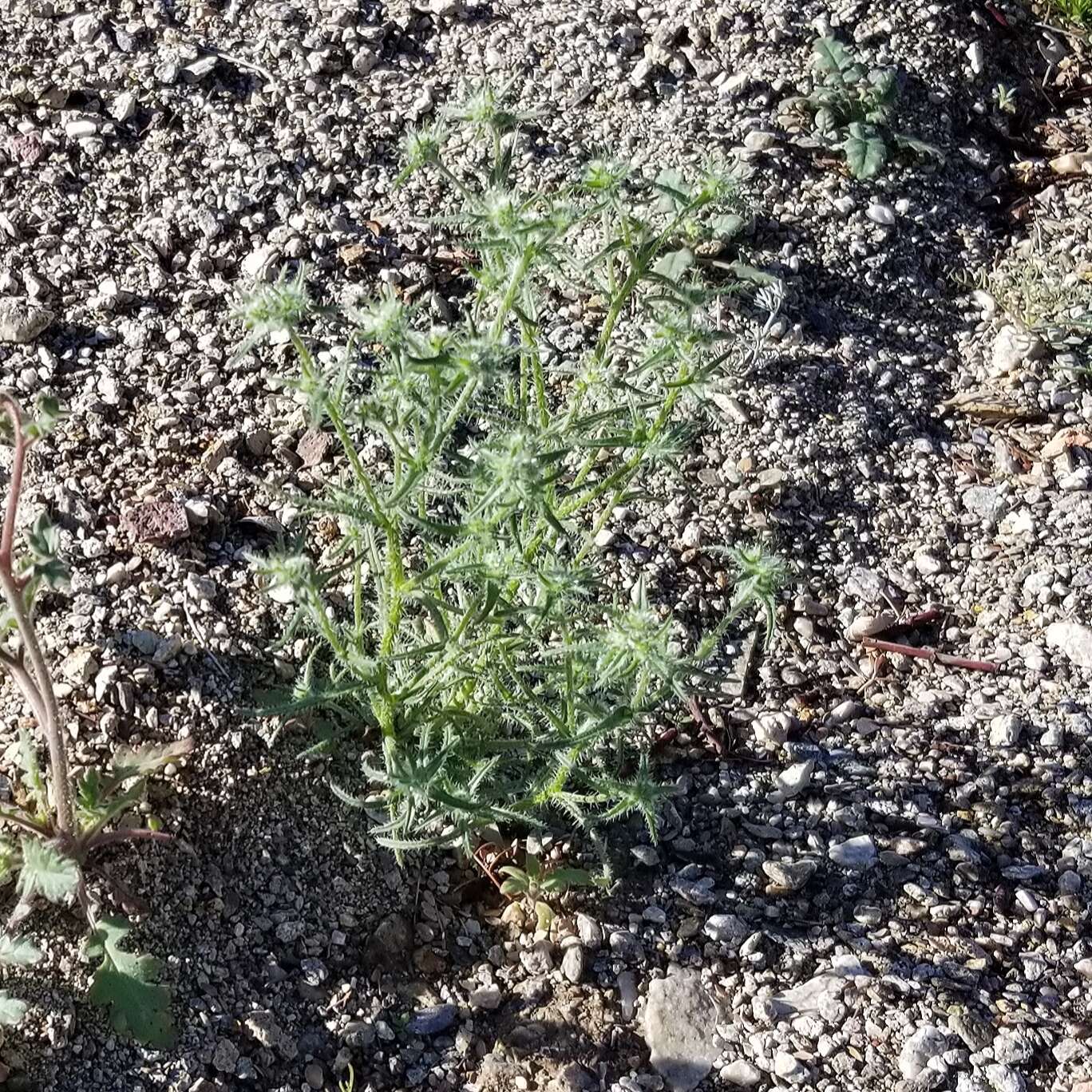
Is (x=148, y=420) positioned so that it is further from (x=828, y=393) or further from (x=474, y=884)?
(x=828, y=393)

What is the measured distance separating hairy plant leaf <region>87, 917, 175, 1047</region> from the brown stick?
180 centimetres

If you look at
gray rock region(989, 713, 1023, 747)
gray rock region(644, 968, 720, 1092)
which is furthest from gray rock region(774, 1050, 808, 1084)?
gray rock region(989, 713, 1023, 747)

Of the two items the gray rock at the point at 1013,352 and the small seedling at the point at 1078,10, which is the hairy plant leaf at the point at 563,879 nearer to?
the gray rock at the point at 1013,352

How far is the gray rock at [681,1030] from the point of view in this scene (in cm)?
266

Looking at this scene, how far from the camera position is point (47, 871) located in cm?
237

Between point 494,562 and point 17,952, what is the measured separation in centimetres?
106

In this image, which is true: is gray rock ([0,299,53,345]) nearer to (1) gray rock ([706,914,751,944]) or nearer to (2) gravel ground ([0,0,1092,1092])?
(2) gravel ground ([0,0,1092,1092])

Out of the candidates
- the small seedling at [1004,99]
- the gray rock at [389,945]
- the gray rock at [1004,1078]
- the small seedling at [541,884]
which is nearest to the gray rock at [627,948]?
the small seedling at [541,884]

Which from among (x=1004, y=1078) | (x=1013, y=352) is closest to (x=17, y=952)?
(x=1004, y=1078)

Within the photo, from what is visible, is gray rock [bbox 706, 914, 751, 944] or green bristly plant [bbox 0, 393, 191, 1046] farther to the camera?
gray rock [bbox 706, 914, 751, 944]

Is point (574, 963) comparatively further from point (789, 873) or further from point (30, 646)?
point (30, 646)

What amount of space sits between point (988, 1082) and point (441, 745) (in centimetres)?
121

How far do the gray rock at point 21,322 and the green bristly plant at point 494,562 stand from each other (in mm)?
1073

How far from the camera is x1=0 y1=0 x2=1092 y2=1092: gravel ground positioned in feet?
8.89
